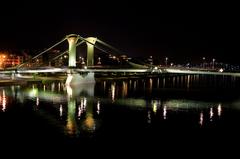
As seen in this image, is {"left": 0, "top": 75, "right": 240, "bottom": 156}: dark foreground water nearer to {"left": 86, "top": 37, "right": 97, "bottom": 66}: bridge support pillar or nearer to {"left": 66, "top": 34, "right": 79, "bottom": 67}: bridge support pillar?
{"left": 66, "top": 34, "right": 79, "bottom": 67}: bridge support pillar

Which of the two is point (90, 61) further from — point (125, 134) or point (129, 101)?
point (125, 134)

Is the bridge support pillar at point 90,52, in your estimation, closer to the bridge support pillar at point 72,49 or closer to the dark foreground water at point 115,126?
the bridge support pillar at point 72,49

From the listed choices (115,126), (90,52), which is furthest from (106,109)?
(90,52)

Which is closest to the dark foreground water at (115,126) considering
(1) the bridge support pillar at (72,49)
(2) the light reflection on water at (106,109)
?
(2) the light reflection on water at (106,109)

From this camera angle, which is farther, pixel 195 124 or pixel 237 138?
pixel 195 124

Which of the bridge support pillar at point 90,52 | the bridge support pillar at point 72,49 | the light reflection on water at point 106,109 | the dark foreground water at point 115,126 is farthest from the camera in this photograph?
the bridge support pillar at point 90,52

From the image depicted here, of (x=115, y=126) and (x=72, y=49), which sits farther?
(x=72, y=49)

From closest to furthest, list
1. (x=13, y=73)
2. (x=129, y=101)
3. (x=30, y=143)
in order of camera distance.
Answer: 1. (x=30, y=143)
2. (x=129, y=101)
3. (x=13, y=73)

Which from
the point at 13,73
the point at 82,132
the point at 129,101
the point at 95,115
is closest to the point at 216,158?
the point at 82,132

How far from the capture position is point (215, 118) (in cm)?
2255

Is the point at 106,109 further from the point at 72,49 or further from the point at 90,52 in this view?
the point at 90,52

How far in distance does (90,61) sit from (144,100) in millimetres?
22905

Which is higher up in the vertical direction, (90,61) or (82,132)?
(90,61)

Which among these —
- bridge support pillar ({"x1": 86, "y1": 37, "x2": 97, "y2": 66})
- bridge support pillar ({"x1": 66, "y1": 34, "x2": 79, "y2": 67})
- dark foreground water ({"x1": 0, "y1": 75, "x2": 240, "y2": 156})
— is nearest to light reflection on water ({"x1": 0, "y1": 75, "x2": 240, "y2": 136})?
dark foreground water ({"x1": 0, "y1": 75, "x2": 240, "y2": 156})
